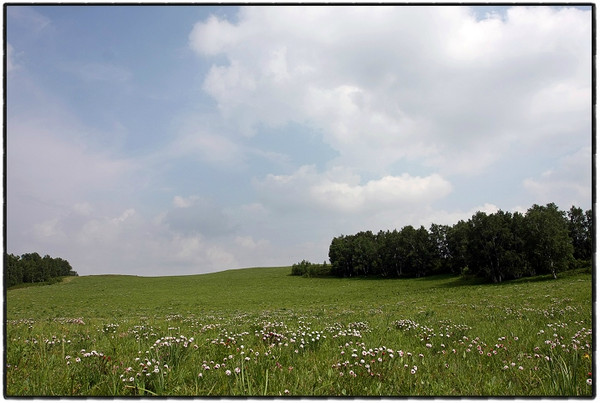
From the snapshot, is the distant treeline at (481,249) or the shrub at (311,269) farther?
the shrub at (311,269)

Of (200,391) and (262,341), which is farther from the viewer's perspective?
(262,341)

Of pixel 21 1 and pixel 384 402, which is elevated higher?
pixel 21 1

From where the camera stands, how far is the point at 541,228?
2105 inches

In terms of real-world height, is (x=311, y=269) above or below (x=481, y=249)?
below

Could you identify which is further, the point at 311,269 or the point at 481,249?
the point at 311,269

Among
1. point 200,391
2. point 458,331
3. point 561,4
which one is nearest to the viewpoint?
point 200,391

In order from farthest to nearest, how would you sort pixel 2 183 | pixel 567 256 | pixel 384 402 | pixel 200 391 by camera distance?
pixel 567 256 < pixel 200 391 < pixel 2 183 < pixel 384 402

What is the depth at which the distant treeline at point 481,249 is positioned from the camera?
5362cm

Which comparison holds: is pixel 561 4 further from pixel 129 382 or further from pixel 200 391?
pixel 129 382

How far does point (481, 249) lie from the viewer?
58781 mm

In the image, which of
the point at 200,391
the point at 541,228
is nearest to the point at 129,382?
the point at 200,391

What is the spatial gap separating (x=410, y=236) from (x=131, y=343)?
98819mm

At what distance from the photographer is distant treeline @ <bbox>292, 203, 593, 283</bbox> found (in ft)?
176

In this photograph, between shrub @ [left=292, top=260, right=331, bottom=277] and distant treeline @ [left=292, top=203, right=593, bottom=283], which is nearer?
distant treeline @ [left=292, top=203, right=593, bottom=283]
